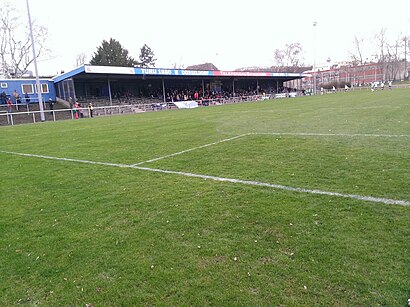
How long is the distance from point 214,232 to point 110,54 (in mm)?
64750

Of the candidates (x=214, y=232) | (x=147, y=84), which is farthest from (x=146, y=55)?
(x=214, y=232)

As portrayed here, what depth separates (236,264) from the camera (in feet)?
9.68

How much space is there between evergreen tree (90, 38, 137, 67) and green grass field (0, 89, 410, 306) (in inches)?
2344

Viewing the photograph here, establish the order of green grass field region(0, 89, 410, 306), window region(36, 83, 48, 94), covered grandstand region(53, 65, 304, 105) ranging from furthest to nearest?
window region(36, 83, 48, 94)
covered grandstand region(53, 65, 304, 105)
green grass field region(0, 89, 410, 306)

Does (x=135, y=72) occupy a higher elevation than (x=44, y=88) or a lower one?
higher

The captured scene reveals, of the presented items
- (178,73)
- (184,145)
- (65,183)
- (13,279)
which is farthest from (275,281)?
(178,73)

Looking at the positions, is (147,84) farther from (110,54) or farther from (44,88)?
(110,54)

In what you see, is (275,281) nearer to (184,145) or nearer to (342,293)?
(342,293)

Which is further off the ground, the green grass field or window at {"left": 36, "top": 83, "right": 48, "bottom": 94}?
window at {"left": 36, "top": 83, "right": 48, "bottom": 94}

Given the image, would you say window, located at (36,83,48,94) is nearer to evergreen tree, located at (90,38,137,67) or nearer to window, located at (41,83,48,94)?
window, located at (41,83,48,94)

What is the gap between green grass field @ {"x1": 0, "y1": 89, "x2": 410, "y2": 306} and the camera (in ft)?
8.59

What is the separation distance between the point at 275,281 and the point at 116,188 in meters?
3.52

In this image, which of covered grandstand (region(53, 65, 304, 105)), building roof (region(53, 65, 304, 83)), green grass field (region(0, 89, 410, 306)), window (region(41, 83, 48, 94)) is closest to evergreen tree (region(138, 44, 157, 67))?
covered grandstand (region(53, 65, 304, 105))

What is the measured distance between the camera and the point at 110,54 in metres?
62.2
